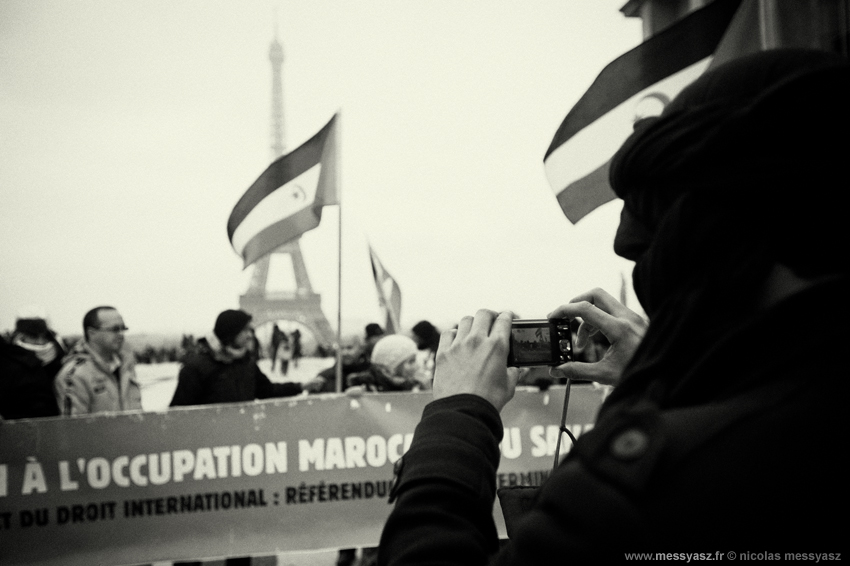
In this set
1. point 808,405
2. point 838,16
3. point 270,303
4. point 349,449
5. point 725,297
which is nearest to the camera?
point 808,405

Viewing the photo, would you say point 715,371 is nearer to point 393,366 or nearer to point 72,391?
point 393,366

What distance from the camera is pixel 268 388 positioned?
5.76 metres

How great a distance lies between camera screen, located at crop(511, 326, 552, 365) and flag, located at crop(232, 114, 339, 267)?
4902 mm

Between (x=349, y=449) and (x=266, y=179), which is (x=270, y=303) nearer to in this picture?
(x=266, y=179)

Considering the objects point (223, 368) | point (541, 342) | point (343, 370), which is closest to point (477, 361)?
point (541, 342)

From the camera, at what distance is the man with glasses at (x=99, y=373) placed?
4.74m

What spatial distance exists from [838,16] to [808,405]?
944 centimetres

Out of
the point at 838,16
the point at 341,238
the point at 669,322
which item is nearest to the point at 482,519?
the point at 669,322

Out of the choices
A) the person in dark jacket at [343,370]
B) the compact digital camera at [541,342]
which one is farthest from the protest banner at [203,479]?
the compact digital camera at [541,342]

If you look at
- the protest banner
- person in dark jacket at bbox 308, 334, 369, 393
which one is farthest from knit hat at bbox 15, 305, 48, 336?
person in dark jacket at bbox 308, 334, 369, 393

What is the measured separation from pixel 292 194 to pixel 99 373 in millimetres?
2524

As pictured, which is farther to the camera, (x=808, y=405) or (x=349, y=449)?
(x=349, y=449)

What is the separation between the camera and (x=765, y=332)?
65cm

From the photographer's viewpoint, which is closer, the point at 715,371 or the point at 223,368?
the point at 715,371
